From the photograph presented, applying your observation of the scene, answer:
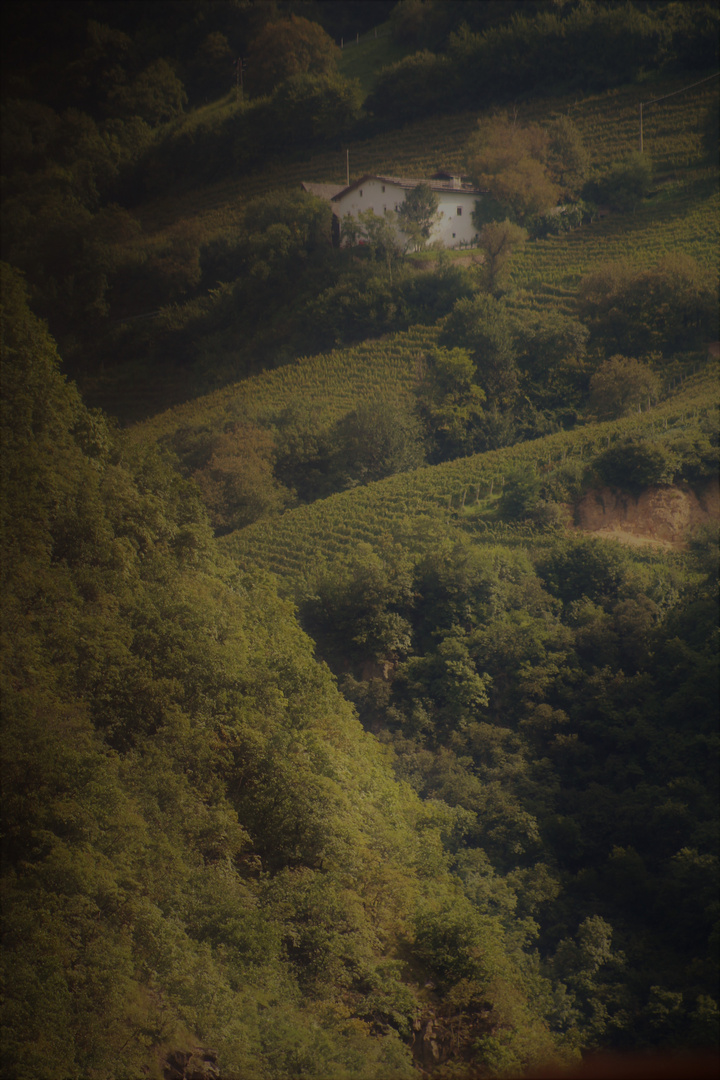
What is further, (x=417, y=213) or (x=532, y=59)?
(x=532, y=59)

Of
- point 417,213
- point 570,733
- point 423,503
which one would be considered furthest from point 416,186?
point 570,733

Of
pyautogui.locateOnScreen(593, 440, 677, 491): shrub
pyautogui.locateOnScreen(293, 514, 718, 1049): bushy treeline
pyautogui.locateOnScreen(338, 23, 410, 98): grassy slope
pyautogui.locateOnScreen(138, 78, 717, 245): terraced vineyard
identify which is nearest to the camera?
pyautogui.locateOnScreen(293, 514, 718, 1049): bushy treeline

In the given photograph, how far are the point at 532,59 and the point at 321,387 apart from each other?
18.7 meters

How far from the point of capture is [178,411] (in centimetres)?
2548

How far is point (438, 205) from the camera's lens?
104 ft

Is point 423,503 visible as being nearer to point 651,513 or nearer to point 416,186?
point 651,513

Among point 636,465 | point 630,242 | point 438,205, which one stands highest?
point 438,205

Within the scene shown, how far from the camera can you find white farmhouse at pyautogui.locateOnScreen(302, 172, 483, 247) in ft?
102

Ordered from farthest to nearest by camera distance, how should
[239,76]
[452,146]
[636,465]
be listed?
[452,146] < [239,76] < [636,465]

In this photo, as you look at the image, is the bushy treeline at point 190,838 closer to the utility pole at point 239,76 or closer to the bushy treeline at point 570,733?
the bushy treeline at point 570,733

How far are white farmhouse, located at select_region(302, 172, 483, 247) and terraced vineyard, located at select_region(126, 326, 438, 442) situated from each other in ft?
17.0

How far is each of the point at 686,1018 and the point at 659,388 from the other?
60.3 feet

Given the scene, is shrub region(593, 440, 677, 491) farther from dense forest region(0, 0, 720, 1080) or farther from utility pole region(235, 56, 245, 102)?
utility pole region(235, 56, 245, 102)

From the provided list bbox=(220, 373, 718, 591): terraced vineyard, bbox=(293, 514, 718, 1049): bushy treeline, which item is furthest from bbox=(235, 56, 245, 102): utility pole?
bbox=(293, 514, 718, 1049): bushy treeline
